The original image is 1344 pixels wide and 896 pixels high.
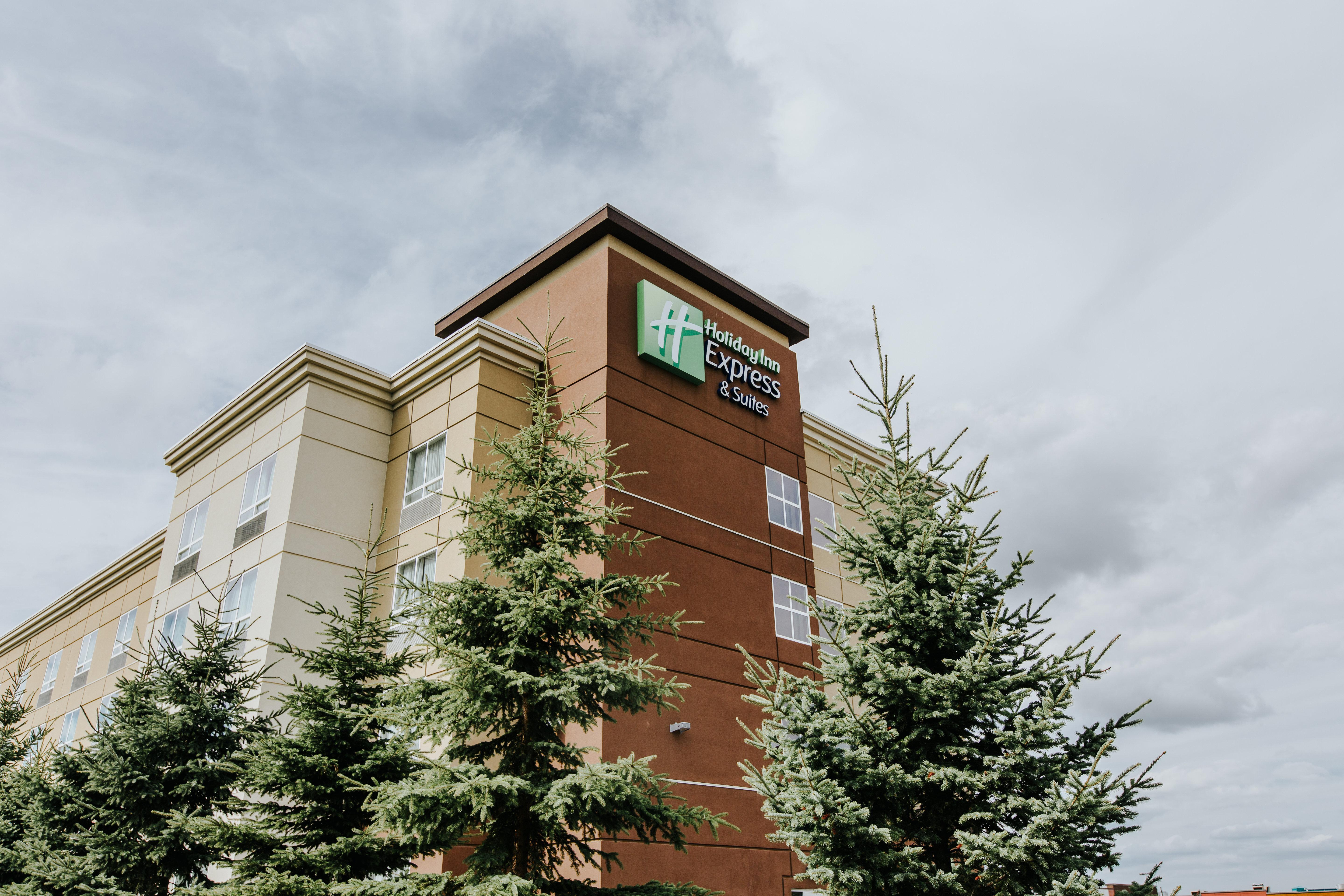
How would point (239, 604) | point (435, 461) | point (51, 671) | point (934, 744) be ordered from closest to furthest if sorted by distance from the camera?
1. point (934, 744)
2. point (239, 604)
3. point (435, 461)
4. point (51, 671)

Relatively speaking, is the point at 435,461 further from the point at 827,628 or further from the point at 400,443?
the point at 827,628

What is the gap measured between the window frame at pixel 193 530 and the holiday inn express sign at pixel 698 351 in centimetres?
1321

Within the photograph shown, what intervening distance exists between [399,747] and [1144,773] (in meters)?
9.21

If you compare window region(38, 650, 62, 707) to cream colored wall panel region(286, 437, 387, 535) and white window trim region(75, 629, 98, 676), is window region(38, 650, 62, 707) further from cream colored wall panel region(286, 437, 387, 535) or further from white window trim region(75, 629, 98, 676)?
cream colored wall panel region(286, 437, 387, 535)

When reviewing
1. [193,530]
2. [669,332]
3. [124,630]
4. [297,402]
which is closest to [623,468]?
[669,332]

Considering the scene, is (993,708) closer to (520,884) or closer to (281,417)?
(520,884)

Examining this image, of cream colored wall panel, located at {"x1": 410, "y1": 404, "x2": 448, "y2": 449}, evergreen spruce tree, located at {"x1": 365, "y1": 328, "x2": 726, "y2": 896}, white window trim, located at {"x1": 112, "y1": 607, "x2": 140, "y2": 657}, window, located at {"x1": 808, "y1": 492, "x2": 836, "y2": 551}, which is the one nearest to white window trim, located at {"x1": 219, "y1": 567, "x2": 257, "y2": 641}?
cream colored wall panel, located at {"x1": 410, "y1": 404, "x2": 448, "y2": 449}

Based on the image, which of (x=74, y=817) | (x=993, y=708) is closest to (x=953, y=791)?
(x=993, y=708)

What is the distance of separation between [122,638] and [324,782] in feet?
82.1

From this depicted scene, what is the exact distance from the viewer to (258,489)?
21984 millimetres

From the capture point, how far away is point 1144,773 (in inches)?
337

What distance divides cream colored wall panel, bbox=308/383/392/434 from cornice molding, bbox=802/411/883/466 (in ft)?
39.4

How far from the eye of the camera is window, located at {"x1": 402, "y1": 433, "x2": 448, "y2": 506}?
2072 centimetres

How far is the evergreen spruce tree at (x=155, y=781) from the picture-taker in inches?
586
